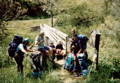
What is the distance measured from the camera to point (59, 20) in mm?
16141

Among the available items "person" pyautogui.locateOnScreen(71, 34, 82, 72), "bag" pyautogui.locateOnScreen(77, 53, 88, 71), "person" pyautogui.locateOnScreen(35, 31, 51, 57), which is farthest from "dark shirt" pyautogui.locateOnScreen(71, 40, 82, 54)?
"person" pyautogui.locateOnScreen(35, 31, 51, 57)

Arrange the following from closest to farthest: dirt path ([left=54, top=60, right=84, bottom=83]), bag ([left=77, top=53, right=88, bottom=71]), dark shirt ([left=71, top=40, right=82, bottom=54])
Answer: dirt path ([left=54, top=60, right=84, bottom=83])
bag ([left=77, top=53, right=88, bottom=71])
dark shirt ([left=71, top=40, right=82, bottom=54])

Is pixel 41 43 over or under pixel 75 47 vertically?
over

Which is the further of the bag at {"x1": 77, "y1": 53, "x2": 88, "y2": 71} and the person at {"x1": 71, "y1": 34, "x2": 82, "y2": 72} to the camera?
the person at {"x1": 71, "y1": 34, "x2": 82, "y2": 72}

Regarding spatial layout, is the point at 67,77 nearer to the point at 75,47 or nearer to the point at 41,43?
the point at 75,47

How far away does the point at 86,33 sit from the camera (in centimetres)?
1361

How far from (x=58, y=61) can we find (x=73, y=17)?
27.2 ft

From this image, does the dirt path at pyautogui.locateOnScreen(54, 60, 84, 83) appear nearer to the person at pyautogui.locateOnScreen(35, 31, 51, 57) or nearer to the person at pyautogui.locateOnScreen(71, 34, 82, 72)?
the person at pyautogui.locateOnScreen(71, 34, 82, 72)

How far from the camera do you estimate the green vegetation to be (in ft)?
18.1

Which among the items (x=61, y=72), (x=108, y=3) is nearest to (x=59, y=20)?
(x=108, y=3)

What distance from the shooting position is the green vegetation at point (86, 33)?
553cm

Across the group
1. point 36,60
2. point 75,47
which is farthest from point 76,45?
point 36,60

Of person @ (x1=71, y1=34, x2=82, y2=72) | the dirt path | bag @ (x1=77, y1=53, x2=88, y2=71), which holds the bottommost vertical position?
the dirt path

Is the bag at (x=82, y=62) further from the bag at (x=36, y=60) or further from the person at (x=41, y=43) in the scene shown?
the bag at (x=36, y=60)
